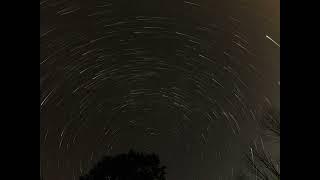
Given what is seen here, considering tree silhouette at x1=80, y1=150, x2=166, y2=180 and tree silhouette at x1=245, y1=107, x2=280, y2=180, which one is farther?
tree silhouette at x1=80, y1=150, x2=166, y2=180

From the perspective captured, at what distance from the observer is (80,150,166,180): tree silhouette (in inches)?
193

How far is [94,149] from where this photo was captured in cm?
497

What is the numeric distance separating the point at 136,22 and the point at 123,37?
232 millimetres

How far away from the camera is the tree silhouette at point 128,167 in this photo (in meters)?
4.91

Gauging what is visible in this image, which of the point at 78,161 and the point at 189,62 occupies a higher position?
the point at 189,62

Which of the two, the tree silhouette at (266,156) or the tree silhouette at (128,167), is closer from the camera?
the tree silhouette at (266,156)

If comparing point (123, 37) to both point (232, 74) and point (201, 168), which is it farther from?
point (201, 168)

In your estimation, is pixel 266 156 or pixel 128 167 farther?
pixel 128 167

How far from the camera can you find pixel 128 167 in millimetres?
5066
